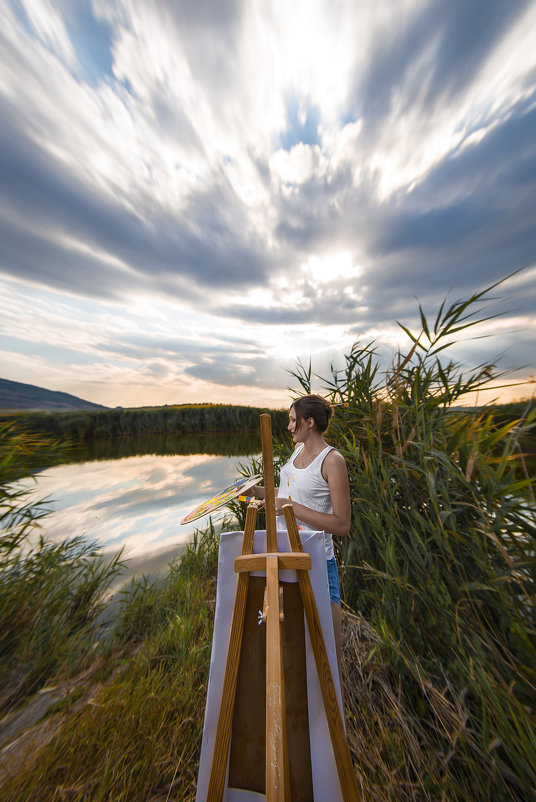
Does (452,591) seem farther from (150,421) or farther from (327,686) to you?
(150,421)

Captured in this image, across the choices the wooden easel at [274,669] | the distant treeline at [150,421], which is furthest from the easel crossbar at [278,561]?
the distant treeline at [150,421]

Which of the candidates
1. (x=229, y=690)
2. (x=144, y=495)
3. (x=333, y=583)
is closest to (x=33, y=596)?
(x=229, y=690)

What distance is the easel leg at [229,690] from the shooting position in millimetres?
1135

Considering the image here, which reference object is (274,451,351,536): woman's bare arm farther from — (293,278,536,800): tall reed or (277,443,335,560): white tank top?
(293,278,536,800): tall reed

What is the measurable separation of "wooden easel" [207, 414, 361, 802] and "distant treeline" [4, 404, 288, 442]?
67.3 feet

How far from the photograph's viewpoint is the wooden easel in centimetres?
99

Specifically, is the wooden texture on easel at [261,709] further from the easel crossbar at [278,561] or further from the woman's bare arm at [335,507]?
the woman's bare arm at [335,507]

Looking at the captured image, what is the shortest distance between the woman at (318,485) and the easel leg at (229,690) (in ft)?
1.30

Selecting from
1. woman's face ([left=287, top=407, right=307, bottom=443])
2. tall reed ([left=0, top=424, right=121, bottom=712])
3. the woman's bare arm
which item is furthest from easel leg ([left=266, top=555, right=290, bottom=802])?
tall reed ([left=0, top=424, right=121, bottom=712])

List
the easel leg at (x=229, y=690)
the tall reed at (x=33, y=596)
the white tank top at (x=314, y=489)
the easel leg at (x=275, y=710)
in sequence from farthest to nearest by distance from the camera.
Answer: the tall reed at (x=33, y=596)
the white tank top at (x=314, y=489)
the easel leg at (x=229, y=690)
the easel leg at (x=275, y=710)

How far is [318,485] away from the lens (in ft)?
5.67

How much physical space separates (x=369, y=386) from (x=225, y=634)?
8.05 feet

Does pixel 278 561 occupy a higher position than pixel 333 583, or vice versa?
pixel 278 561

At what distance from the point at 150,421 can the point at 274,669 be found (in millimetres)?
27908
